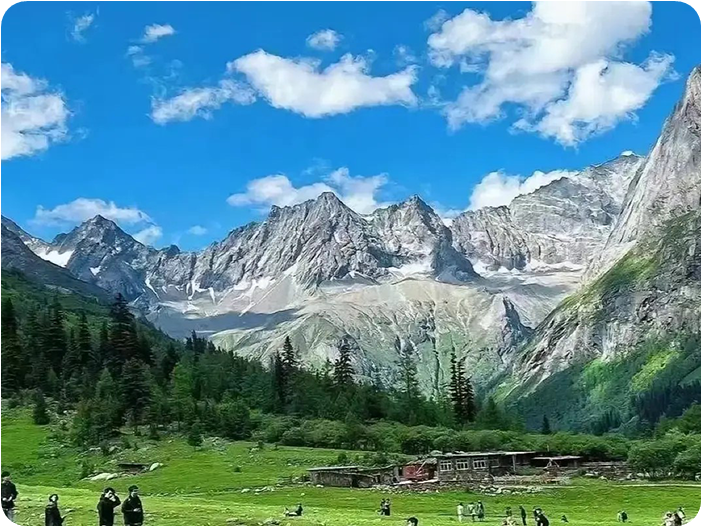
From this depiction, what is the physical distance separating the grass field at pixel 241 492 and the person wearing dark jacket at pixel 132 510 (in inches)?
77.9

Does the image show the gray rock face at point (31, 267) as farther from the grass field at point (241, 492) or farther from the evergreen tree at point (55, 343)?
the grass field at point (241, 492)

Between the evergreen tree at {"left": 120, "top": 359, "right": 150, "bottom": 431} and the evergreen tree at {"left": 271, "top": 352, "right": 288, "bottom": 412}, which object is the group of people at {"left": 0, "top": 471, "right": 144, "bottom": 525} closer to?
the evergreen tree at {"left": 120, "top": 359, "right": 150, "bottom": 431}

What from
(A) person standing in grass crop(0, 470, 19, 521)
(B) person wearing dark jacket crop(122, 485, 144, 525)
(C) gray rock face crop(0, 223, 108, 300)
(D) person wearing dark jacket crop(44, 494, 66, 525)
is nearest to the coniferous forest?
(A) person standing in grass crop(0, 470, 19, 521)

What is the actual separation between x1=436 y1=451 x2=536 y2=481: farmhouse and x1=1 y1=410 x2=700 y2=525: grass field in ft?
16.2

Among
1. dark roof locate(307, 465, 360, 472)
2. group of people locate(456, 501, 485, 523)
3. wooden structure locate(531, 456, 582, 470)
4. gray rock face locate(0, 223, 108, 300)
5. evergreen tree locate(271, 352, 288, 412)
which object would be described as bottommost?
group of people locate(456, 501, 485, 523)

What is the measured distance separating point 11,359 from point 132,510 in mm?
50854

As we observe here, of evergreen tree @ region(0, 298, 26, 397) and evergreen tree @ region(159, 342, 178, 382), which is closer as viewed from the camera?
evergreen tree @ region(0, 298, 26, 397)

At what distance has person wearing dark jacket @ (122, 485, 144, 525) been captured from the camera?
24.7 m

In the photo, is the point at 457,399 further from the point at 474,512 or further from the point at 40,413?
the point at 474,512

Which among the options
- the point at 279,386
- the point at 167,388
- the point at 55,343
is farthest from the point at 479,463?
the point at 55,343

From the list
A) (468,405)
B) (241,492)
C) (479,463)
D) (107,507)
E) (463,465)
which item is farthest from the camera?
(468,405)

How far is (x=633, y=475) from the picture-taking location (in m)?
51.6

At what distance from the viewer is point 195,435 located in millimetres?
58125

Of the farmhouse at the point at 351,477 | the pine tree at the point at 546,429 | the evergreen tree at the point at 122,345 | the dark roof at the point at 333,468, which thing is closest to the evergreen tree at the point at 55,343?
the evergreen tree at the point at 122,345
